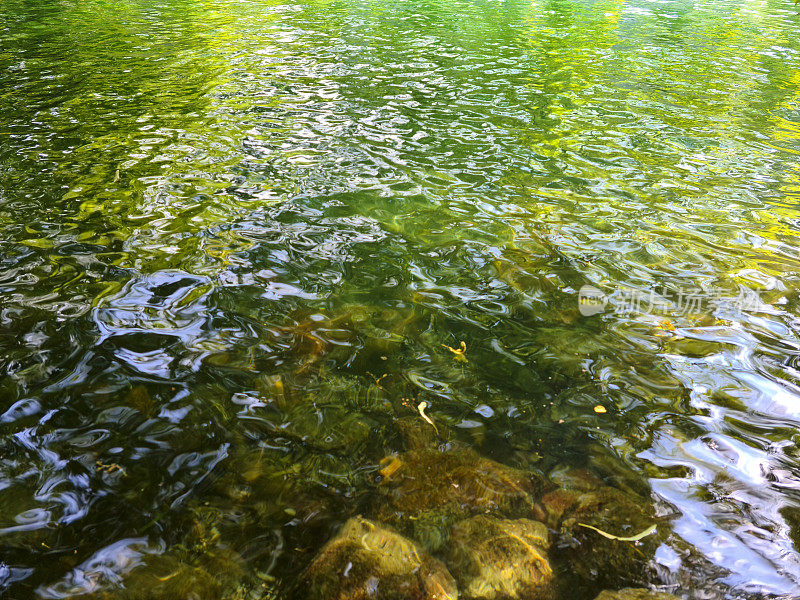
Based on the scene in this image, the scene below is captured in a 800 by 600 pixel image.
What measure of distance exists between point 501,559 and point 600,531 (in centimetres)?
64

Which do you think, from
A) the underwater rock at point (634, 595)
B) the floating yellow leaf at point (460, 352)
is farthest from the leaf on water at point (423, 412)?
the underwater rock at point (634, 595)

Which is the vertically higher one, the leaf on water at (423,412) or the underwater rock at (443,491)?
the leaf on water at (423,412)

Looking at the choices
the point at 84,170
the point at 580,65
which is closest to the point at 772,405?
the point at 84,170

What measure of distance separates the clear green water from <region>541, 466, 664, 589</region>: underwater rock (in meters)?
0.12

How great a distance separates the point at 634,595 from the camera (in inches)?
103

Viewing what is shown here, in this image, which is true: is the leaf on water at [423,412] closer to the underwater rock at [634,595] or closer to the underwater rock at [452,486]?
the underwater rock at [452,486]

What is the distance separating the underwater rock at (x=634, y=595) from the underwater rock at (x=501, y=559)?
280 mm

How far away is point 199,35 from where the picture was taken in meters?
16.5

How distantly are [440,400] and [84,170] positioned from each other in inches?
243

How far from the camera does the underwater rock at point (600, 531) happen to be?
110 inches

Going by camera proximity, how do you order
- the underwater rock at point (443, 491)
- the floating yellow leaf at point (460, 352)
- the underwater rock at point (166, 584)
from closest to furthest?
the underwater rock at point (166, 584) → the underwater rock at point (443, 491) → the floating yellow leaf at point (460, 352)

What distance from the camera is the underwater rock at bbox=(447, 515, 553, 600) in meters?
2.70

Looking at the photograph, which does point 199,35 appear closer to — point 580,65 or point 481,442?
point 580,65

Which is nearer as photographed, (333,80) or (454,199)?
(454,199)
